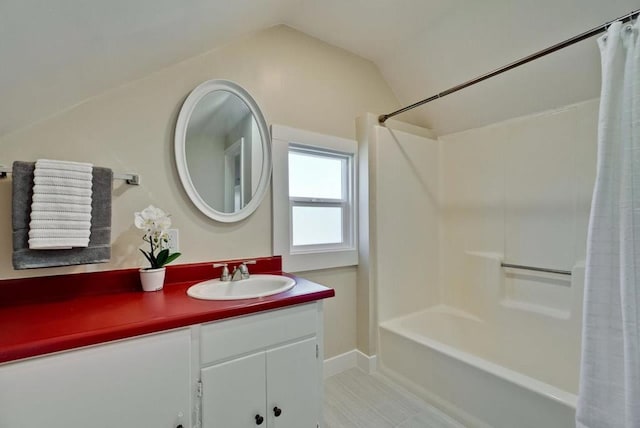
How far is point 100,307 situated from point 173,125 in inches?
37.6

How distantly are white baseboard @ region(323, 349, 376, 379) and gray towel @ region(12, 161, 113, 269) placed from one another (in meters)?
1.62

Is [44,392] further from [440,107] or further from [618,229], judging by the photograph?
[440,107]

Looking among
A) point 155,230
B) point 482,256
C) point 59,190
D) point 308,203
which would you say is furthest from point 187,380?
point 482,256

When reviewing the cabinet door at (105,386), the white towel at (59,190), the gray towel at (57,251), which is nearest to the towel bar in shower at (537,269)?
the cabinet door at (105,386)

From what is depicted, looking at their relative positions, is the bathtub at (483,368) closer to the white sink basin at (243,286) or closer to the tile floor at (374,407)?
the tile floor at (374,407)

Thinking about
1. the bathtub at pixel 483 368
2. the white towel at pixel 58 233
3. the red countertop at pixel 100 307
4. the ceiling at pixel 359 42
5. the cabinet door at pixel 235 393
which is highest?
the ceiling at pixel 359 42

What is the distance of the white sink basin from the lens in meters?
1.39

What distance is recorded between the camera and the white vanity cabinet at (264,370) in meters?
1.08

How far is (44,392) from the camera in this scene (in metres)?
0.82

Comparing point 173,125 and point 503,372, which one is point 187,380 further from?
point 503,372

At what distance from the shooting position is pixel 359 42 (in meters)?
2.15

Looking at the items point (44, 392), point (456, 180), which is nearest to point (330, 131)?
point (456, 180)

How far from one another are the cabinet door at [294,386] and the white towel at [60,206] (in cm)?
95

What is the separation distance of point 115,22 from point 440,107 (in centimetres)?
231
